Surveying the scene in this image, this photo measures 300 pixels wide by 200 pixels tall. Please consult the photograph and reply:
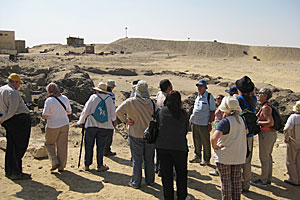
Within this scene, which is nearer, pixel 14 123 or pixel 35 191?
pixel 35 191

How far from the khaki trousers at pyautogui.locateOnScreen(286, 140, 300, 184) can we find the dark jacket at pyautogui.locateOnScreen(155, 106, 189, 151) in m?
2.39

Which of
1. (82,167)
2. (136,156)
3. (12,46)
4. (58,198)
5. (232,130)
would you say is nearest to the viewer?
(232,130)

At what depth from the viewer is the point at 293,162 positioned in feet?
18.8

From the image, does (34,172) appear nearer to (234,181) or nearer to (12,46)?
(234,181)

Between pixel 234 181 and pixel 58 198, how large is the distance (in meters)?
2.68

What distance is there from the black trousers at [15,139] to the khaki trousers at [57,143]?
0.42 meters

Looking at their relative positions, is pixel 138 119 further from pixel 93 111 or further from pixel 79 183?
pixel 79 183

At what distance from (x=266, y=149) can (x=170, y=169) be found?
1.93 meters

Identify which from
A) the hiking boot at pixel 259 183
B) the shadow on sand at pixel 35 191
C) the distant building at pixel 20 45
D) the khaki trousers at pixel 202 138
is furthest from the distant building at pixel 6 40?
the hiking boot at pixel 259 183

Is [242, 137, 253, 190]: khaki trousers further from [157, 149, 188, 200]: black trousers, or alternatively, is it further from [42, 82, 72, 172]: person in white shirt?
[42, 82, 72, 172]: person in white shirt

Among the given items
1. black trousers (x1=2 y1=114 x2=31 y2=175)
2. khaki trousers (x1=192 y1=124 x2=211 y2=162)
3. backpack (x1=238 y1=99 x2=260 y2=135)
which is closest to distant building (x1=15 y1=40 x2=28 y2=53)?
black trousers (x1=2 y1=114 x2=31 y2=175)

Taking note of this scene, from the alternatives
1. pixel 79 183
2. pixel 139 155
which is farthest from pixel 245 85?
pixel 79 183

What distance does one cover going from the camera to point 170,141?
4395 millimetres

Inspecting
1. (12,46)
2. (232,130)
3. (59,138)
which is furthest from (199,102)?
(12,46)
